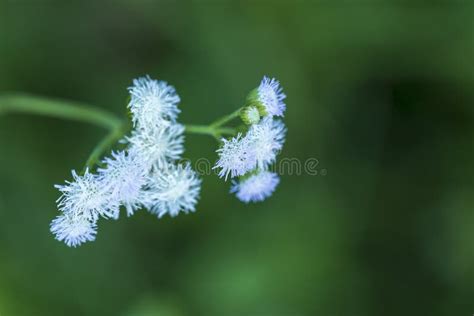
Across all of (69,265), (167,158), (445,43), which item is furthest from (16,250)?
(445,43)

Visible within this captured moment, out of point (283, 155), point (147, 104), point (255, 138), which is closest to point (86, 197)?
point (147, 104)

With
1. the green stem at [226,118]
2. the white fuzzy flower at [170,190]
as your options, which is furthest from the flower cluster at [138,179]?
the green stem at [226,118]

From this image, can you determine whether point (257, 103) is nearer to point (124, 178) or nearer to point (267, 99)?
point (267, 99)

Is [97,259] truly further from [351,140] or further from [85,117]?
[351,140]

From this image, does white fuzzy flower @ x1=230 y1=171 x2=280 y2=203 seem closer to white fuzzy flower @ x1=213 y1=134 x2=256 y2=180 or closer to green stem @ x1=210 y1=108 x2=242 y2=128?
white fuzzy flower @ x1=213 y1=134 x2=256 y2=180

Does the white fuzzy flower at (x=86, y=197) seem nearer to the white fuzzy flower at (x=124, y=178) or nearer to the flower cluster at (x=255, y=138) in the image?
the white fuzzy flower at (x=124, y=178)

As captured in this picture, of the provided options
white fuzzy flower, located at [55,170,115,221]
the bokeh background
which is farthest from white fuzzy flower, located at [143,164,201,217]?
the bokeh background
